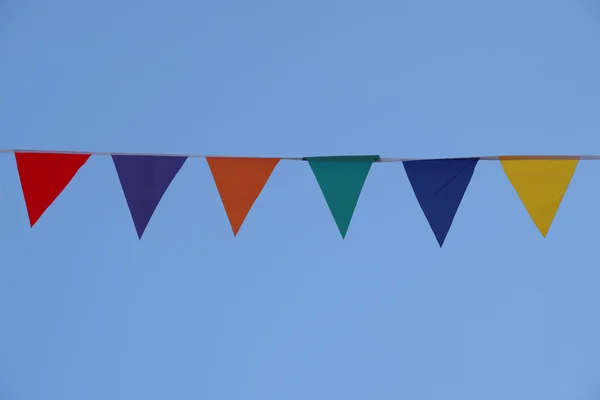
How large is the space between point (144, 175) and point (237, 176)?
27 centimetres

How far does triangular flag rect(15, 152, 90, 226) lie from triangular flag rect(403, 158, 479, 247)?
95 centimetres

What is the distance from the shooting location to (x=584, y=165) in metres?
3.30

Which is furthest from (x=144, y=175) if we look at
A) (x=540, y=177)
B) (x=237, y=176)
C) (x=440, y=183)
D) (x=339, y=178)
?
(x=540, y=177)

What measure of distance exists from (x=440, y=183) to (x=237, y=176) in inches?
23.0

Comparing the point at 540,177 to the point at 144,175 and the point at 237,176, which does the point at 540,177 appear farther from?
the point at 144,175

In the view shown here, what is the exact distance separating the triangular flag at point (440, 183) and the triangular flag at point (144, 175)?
674 millimetres

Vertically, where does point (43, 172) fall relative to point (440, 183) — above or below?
above

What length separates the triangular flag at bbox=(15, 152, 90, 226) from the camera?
73.5 inches

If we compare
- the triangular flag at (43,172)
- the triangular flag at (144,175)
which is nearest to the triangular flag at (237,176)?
the triangular flag at (144,175)

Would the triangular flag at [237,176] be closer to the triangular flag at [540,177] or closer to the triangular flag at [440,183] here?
the triangular flag at [440,183]

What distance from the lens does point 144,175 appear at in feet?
6.12

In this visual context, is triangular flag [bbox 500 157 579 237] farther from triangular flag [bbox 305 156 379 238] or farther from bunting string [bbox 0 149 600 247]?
triangular flag [bbox 305 156 379 238]

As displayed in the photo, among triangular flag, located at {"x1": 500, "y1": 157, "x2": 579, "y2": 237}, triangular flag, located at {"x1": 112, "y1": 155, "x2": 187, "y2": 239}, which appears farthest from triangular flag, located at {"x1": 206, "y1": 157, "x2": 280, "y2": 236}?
triangular flag, located at {"x1": 500, "y1": 157, "x2": 579, "y2": 237}

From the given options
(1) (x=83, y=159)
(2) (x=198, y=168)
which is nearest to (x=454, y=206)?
(1) (x=83, y=159)
